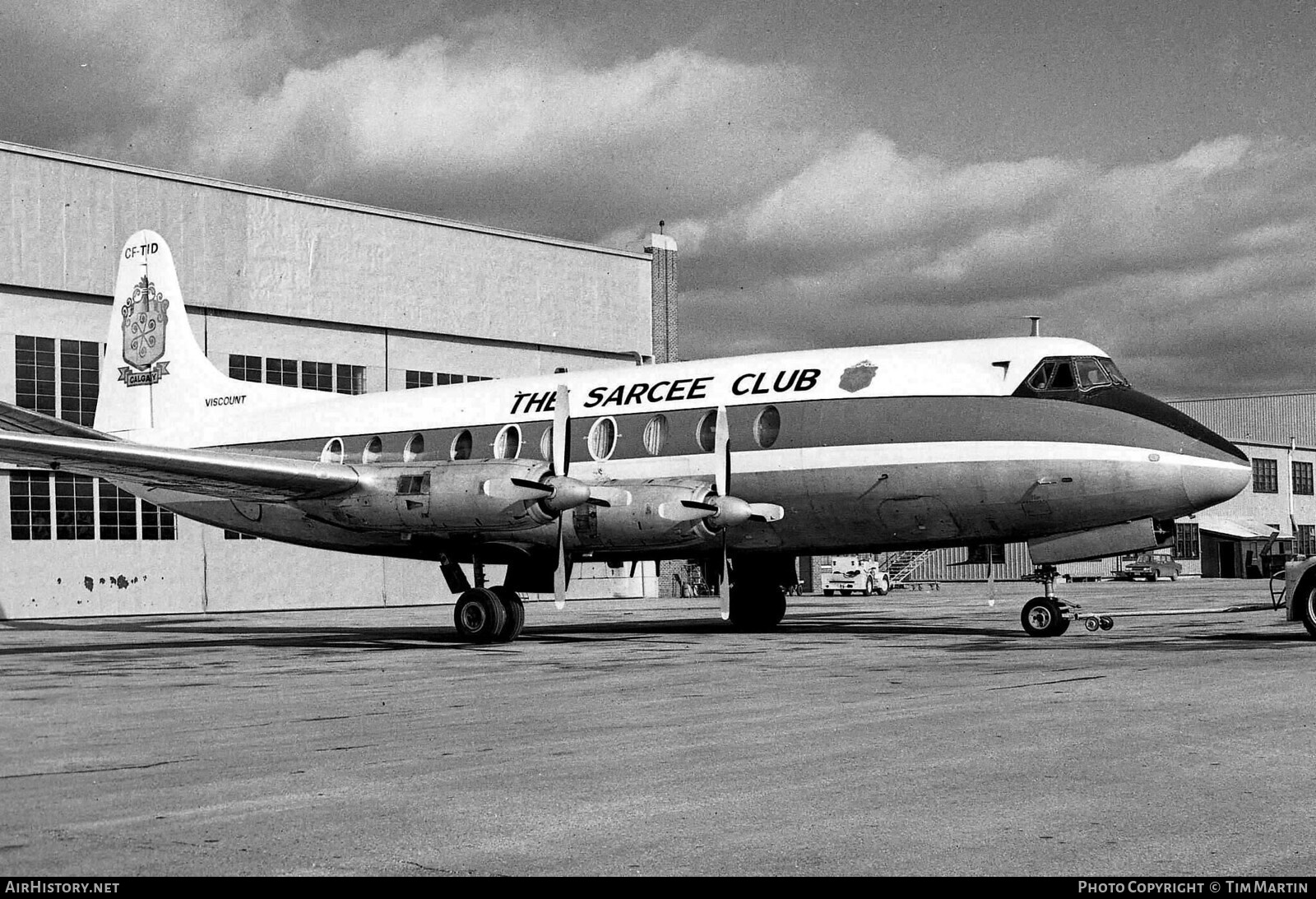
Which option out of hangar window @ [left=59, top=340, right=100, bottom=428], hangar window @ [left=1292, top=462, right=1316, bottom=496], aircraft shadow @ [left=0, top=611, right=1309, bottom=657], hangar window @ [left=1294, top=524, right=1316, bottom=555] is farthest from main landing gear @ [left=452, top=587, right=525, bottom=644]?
hangar window @ [left=1292, top=462, right=1316, bottom=496]

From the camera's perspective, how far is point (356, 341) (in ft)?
151

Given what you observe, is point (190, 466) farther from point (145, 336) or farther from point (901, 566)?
point (901, 566)

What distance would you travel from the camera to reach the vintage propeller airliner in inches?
810

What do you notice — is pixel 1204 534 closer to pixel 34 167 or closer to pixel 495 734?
pixel 34 167

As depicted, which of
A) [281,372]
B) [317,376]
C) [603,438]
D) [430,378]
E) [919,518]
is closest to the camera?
[919,518]

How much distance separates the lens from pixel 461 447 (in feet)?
81.7

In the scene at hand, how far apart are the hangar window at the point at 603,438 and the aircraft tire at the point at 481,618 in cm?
310

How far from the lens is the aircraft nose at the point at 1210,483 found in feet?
65.7

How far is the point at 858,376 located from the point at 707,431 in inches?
102

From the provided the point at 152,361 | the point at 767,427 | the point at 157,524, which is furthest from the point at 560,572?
the point at 157,524

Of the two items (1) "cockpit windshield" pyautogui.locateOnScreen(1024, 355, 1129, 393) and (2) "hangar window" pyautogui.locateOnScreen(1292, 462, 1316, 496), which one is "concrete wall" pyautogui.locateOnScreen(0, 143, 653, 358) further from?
(2) "hangar window" pyautogui.locateOnScreen(1292, 462, 1316, 496)

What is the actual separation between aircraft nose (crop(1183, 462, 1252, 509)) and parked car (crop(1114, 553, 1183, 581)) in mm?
62723

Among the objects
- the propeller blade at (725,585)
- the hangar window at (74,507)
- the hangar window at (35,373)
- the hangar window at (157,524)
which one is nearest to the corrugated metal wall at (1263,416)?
the hangar window at (157,524)

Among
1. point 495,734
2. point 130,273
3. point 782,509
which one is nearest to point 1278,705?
point 495,734
